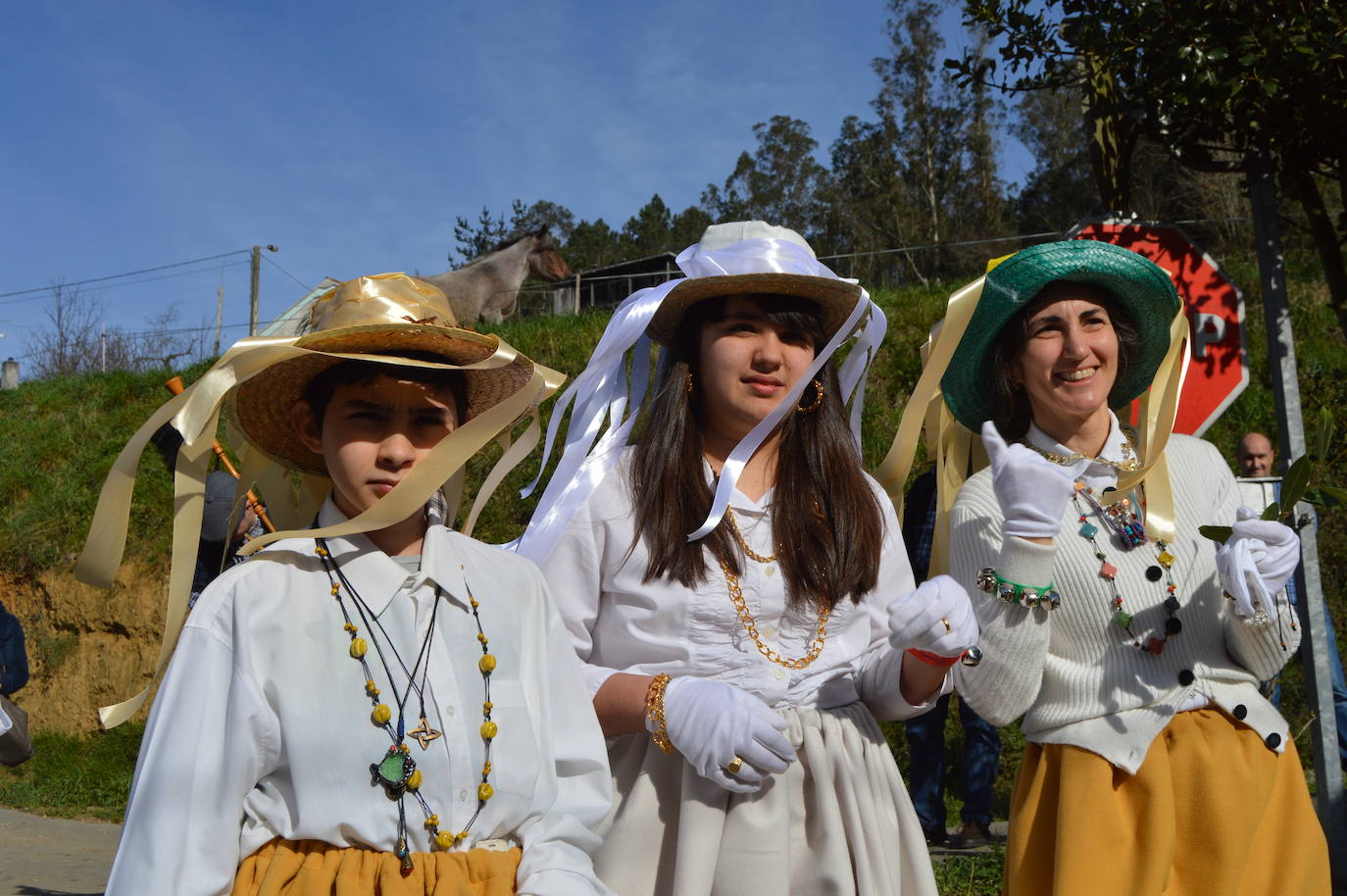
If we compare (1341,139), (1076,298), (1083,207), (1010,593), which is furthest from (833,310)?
(1083,207)

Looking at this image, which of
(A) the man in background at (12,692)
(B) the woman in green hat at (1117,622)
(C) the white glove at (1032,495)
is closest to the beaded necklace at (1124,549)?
(B) the woman in green hat at (1117,622)

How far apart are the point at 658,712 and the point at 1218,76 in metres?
2.86

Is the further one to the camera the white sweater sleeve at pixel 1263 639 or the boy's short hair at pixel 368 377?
the white sweater sleeve at pixel 1263 639

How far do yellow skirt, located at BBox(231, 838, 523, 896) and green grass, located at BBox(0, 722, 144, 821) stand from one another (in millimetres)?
6222

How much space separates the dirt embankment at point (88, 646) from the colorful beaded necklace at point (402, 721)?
790cm

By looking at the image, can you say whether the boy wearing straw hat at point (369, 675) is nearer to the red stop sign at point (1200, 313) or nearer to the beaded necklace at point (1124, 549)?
the beaded necklace at point (1124, 549)

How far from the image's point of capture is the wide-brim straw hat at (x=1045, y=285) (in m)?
2.54

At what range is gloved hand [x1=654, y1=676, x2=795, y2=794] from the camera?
78.7 inches

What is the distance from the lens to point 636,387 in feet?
9.06

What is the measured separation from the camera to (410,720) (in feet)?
5.83

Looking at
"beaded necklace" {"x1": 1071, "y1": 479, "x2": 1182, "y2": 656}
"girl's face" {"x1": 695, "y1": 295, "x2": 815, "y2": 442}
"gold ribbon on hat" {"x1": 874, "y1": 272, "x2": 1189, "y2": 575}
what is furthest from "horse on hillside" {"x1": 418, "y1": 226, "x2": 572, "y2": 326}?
"beaded necklace" {"x1": 1071, "y1": 479, "x2": 1182, "y2": 656}

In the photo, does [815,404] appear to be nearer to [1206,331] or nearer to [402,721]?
[402,721]

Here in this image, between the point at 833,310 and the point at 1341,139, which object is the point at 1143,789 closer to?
the point at 833,310

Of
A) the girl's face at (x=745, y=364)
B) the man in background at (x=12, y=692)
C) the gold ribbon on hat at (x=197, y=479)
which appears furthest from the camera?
the man in background at (x=12, y=692)
